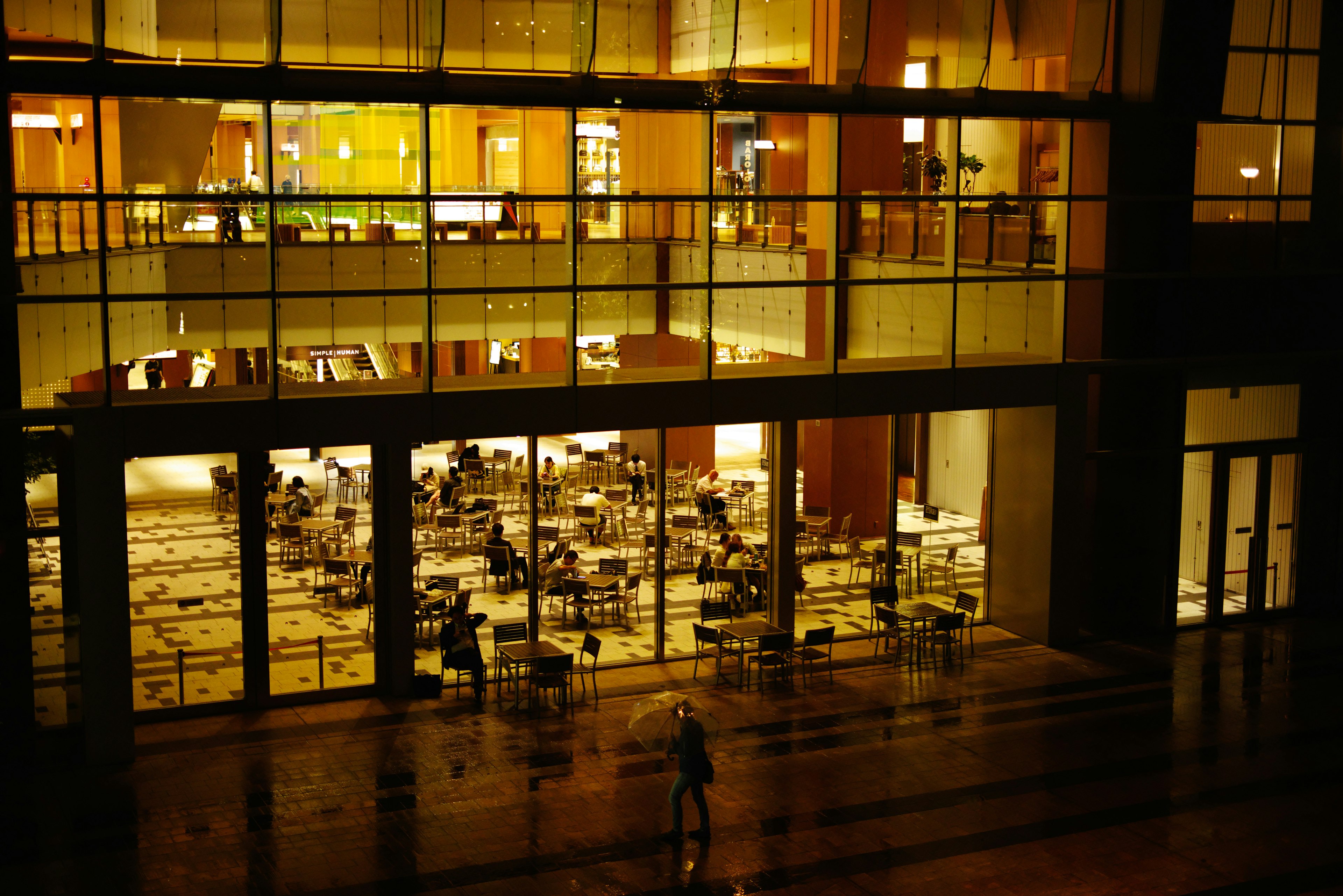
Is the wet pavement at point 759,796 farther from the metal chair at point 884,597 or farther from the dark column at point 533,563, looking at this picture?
the metal chair at point 884,597

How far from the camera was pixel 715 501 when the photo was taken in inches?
720

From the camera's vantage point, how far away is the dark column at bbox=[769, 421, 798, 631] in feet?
58.5

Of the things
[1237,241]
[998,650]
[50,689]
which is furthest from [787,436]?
[50,689]

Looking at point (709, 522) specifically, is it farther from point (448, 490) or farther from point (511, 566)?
point (448, 490)

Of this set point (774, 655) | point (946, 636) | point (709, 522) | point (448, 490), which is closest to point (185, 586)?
point (448, 490)

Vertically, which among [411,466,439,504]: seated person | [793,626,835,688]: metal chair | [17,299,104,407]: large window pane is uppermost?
[17,299,104,407]: large window pane

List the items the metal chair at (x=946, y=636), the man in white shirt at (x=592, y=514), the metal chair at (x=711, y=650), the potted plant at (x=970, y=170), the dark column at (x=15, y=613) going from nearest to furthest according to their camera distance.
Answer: the dark column at (x=15, y=613)
the metal chair at (x=711, y=650)
the metal chair at (x=946, y=636)
the man in white shirt at (x=592, y=514)
the potted plant at (x=970, y=170)

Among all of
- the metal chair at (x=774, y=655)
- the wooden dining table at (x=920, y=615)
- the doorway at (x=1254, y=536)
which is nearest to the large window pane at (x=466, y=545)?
the metal chair at (x=774, y=655)

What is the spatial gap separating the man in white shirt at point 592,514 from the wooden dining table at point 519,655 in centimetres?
194

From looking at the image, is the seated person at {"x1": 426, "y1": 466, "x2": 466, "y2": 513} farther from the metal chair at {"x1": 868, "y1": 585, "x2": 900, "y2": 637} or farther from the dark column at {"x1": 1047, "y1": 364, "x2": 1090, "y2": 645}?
the dark column at {"x1": 1047, "y1": 364, "x2": 1090, "y2": 645}

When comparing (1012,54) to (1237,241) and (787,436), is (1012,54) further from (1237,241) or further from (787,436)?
(787,436)

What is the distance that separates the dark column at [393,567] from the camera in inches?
611

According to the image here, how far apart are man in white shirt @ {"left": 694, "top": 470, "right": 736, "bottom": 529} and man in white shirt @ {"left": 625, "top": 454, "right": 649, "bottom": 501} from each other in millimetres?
861

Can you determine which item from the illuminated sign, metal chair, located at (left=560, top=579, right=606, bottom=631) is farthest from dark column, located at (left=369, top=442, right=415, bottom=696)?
the illuminated sign
